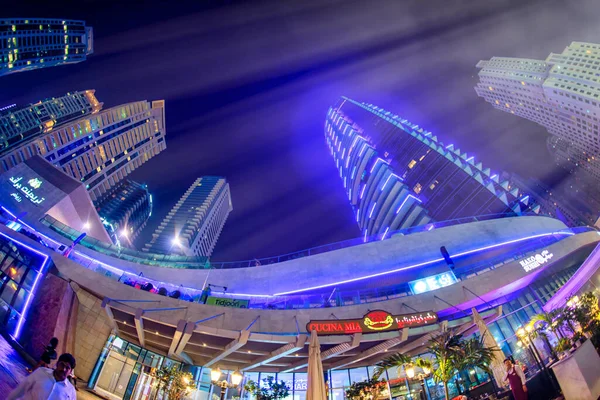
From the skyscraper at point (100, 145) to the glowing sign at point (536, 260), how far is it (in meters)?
95.5

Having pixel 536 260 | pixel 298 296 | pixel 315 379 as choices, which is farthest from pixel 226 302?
pixel 536 260

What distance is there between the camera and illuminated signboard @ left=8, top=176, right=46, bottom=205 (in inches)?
1651

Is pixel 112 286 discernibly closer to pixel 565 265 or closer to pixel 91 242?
pixel 91 242

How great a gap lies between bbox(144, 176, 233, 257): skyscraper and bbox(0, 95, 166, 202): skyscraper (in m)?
31.8

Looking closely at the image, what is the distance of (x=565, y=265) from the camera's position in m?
30.6

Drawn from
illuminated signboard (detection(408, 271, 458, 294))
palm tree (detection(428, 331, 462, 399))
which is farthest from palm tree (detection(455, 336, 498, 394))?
illuminated signboard (detection(408, 271, 458, 294))

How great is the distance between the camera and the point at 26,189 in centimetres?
4359

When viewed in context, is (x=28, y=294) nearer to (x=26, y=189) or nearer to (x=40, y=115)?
(x=26, y=189)

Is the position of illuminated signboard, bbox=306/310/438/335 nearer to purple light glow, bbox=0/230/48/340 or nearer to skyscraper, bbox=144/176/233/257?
purple light glow, bbox=0/230/48/340

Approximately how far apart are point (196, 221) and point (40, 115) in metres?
71.9

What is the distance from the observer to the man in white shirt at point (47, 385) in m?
4.22

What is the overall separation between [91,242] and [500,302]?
4326cm

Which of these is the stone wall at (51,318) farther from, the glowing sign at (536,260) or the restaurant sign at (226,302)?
the glowing sign at (536,260)

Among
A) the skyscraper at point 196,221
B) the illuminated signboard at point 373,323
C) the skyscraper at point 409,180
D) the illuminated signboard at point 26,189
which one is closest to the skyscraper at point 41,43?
the skyscraper at point 196,221
